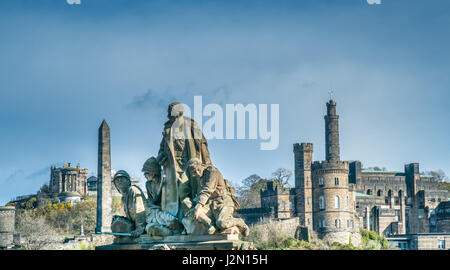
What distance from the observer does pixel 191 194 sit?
17312mm

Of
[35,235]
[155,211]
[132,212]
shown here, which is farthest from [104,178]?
[155,211]

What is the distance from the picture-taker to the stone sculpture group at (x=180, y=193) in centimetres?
1639

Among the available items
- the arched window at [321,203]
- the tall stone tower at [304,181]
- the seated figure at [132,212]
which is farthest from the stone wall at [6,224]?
the seated figure at [132,212]

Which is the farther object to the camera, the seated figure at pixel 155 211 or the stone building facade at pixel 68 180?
the stone building facade at pixel 68 180

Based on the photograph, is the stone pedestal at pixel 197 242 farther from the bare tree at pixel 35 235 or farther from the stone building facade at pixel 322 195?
the stone building facade at pixel 322 195

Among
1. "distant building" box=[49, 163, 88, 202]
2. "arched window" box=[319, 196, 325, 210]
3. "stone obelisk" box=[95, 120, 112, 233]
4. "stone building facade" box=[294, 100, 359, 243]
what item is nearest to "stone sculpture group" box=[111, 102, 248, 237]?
"stone obelisk" box=[95, 120, 112, 233]

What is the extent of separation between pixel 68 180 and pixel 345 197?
173 feet

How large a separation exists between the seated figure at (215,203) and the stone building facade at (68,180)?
125 meters

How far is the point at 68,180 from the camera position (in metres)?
143

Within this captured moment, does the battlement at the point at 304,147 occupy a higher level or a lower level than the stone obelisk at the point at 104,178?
higher

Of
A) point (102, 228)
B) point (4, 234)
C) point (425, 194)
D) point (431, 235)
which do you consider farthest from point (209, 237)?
point (425, 194)

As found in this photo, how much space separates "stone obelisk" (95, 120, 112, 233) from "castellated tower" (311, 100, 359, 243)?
155 ft

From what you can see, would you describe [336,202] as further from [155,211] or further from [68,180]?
[155,211]
